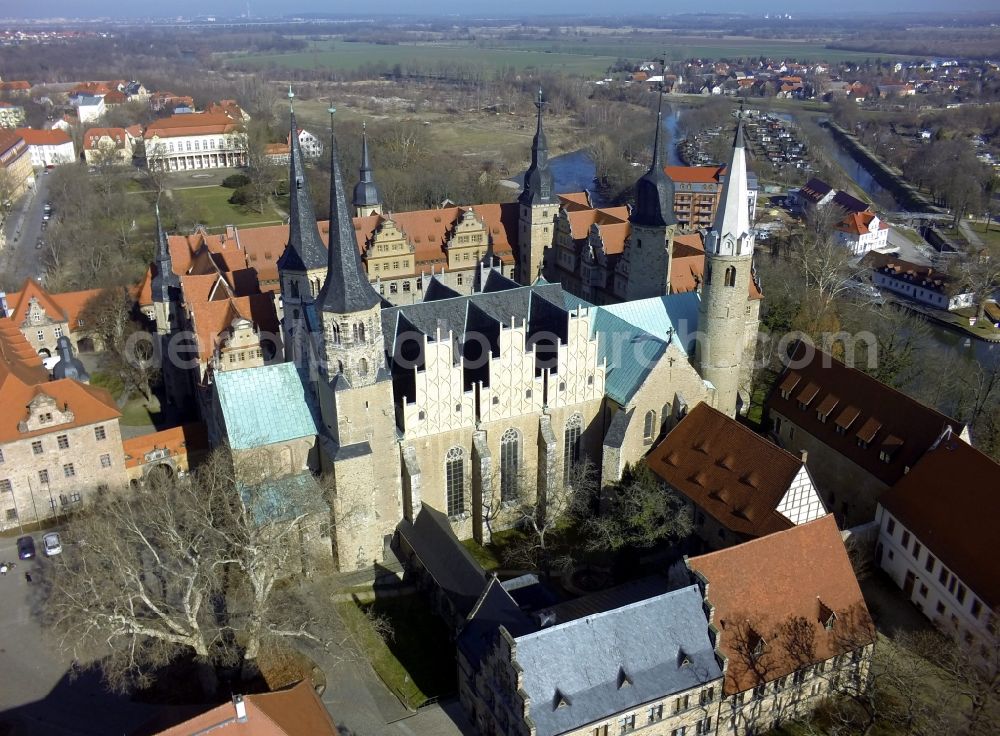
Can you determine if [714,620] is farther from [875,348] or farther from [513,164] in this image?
[513,164]

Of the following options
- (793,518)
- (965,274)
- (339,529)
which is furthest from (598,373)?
(965,274)

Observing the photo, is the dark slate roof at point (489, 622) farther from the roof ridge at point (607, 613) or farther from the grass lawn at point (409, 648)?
the grass lawn at point (409, 648)

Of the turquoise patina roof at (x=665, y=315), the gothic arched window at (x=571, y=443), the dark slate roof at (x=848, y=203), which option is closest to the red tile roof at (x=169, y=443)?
the gothic arched window at (x=571, y=443)

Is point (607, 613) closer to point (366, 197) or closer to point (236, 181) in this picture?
point (366, 197)

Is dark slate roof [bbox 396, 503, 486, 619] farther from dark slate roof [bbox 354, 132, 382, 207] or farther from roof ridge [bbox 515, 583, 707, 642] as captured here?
dark slate roof [bbox 354, 132, 382, 207]

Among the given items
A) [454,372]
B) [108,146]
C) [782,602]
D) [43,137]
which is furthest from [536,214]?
[43,137]

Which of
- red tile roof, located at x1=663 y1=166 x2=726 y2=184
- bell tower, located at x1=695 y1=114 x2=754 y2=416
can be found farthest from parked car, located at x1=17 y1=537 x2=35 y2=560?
red tile roof, located at x1=663 y1=166 x2=726 y2=184
